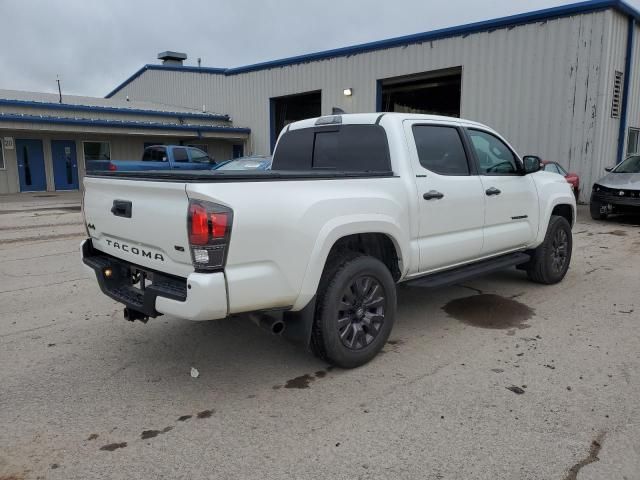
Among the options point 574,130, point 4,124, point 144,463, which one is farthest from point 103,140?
point 144,463

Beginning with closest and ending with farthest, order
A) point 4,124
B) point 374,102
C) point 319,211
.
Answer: point 319,211 < point 4,124 < point 374,102

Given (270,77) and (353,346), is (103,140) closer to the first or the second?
(270,77)

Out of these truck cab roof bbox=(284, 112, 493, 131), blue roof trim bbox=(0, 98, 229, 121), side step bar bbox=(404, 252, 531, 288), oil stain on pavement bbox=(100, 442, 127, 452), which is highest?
blue roof trim bbox=(0, 98, 229, 121)

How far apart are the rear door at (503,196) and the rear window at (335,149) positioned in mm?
1177

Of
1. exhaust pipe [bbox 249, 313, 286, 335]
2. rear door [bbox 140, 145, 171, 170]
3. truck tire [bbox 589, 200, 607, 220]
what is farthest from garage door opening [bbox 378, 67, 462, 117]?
exhaust pipe [bbox 249, 313, 286, 335]

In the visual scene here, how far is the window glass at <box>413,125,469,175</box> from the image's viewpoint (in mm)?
4402

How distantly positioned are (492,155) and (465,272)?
136 cm

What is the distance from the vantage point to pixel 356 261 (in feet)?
12.2

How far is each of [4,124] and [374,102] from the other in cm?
1410

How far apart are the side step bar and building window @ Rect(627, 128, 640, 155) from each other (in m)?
14.5

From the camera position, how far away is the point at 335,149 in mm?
4715

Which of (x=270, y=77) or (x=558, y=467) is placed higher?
(x=270, y=77)

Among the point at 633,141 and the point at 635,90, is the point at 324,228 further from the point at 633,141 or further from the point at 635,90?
the point at 633,141

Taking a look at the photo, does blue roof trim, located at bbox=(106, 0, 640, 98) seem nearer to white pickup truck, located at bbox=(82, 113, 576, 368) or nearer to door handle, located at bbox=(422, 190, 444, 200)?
white pickup truck, located at bbox=(82, 113, 576, 368)
